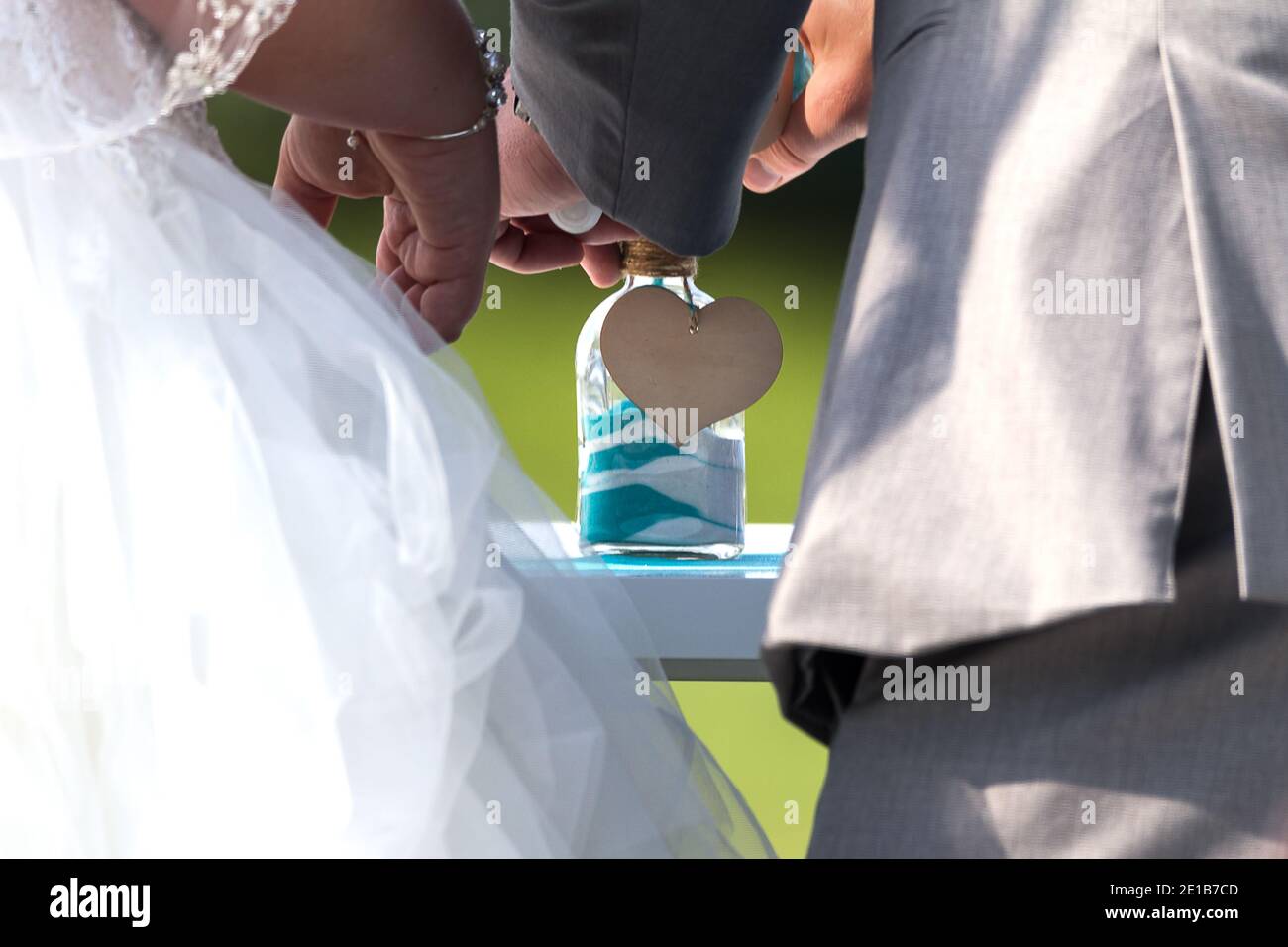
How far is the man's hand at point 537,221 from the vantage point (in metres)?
0.74

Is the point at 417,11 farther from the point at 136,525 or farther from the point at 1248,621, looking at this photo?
the point at 1248,621

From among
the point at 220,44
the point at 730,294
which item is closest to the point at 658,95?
the point at 220,44

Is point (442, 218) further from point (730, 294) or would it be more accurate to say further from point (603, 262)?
point (730, 294)

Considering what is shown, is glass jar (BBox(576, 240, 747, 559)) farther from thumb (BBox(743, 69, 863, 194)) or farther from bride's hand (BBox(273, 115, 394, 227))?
bride's hand (BBox(273, 115, 394, 227))

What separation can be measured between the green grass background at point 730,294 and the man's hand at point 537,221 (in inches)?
47.9

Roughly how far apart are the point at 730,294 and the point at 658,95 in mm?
1559

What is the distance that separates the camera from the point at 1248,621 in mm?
378

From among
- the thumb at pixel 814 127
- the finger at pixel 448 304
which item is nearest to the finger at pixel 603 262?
the thumb at pixel 814 127

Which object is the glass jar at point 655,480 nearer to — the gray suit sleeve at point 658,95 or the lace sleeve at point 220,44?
the gray suit sleeve at point 658,95

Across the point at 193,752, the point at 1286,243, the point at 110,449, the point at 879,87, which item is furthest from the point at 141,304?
the point at 1286,243

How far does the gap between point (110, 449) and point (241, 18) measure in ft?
0.52

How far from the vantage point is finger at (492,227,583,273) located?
83 cm

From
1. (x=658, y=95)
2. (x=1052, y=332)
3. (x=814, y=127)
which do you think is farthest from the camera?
(x=814, y=127)

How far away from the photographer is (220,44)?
446 mm
